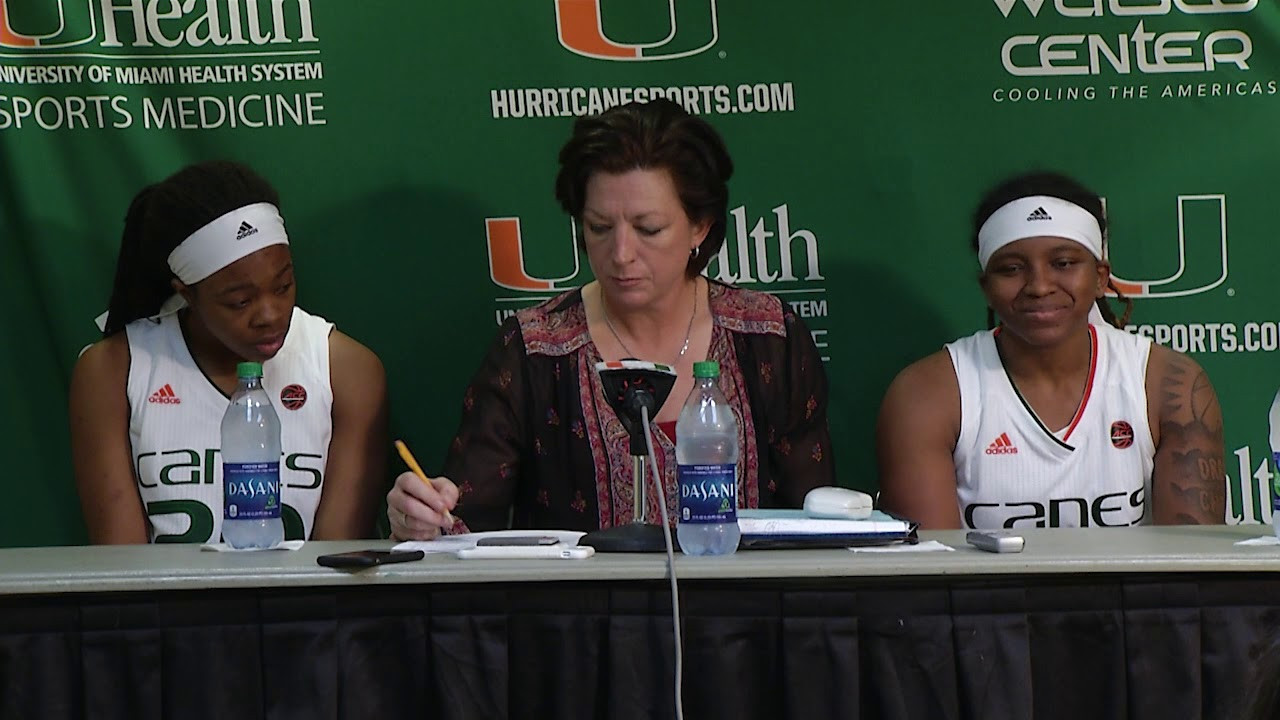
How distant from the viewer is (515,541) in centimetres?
221

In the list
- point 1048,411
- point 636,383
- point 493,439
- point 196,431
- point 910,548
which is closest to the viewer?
point 910,548

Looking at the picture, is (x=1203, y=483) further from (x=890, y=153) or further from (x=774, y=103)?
(x=774, y=103)

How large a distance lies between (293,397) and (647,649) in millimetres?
1351

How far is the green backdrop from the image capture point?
3.40 m

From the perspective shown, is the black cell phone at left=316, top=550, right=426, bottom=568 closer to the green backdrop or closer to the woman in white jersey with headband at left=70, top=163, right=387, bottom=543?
the woman in white jersey with headband at left=70, top=163, right=387, bottom=543

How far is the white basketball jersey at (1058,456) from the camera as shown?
9.42 ft

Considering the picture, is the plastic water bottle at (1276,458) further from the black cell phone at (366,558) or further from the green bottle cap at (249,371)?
the green bottle cap at (249,371)

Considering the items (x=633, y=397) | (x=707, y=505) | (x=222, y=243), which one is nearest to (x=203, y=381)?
(x=222, y=243)

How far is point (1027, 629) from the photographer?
78.2 inches

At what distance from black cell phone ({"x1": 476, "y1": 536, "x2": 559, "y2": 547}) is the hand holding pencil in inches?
3.1

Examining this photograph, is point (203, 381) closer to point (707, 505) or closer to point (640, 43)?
point (640, 43)

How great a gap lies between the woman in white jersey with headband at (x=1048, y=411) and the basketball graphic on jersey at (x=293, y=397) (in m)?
1.20

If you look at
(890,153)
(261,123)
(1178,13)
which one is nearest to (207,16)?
(261,123)

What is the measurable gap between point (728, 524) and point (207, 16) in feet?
6.63
